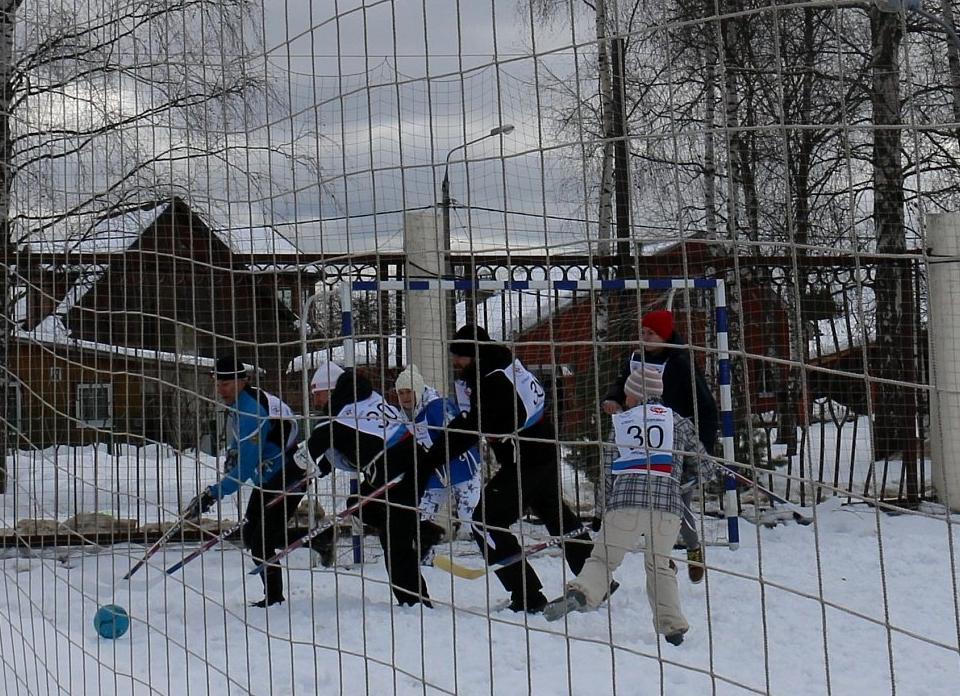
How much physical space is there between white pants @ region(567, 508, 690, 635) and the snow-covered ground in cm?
18

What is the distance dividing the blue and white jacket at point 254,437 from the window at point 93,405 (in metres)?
0.45

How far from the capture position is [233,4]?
3580 millimetres

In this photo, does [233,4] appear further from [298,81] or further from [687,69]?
[687,69]

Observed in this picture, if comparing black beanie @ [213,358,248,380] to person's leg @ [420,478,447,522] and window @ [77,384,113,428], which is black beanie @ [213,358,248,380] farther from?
person's leg @ [420,478,447,522]

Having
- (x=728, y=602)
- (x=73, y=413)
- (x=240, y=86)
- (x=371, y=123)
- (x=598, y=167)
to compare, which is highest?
(x=240, y=86)

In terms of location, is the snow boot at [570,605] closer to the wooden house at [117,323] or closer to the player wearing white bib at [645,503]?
the player wearing white bib at [645,503]

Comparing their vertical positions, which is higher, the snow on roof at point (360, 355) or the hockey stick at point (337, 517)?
the snow on roof at point (360, 355)

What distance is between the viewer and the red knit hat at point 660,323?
15.3 ft

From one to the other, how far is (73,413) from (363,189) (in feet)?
7.23

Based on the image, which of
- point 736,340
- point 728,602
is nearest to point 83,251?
point 728,602

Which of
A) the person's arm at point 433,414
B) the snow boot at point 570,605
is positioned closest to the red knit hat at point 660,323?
the snow boot at point 570,605

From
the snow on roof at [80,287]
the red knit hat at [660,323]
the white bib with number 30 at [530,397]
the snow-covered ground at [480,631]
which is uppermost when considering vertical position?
the snow on roof at [80,287]

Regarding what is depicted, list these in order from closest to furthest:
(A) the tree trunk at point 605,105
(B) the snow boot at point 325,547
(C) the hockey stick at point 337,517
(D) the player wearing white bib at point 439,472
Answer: (A) the tree trunk at point 605,105
(C) the hockey stick at point 337,517
(D) the player wearing white bib at point 439,472
(B) the snow boot at point 325,547

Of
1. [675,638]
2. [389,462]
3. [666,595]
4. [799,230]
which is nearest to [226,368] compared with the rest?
[389,462]
